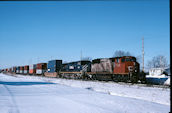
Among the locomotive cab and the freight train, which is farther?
the freight train

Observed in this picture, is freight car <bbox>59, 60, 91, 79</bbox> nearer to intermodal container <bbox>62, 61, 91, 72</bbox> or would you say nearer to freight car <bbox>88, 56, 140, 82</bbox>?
intermodal container <bbox>62, 61, 91, 72</bbox>

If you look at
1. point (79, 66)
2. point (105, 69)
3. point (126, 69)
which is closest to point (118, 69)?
point (126, 69)

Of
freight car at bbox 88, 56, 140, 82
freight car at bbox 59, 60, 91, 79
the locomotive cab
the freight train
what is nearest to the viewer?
the locomotive cab

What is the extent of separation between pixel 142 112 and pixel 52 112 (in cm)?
445

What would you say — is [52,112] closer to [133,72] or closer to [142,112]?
[142,112]

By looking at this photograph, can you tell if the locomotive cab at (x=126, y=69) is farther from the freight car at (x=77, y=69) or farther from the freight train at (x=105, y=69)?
the freight car at (x=77, y=69)

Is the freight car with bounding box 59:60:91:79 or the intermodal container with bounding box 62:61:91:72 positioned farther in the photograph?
the freight car with bounding box 59:60:91:79

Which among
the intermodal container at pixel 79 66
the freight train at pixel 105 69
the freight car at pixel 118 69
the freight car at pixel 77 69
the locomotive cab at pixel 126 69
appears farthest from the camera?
the freight car at pixel 77 69

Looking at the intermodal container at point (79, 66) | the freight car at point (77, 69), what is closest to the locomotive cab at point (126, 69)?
the intermodal container at point (79, 66)

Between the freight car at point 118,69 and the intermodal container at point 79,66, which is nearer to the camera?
the freight car at point 118,69

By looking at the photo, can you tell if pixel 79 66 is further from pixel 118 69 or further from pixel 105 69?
pixel 118 69

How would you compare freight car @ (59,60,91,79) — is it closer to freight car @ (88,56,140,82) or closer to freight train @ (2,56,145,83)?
freight train @ (2,56,145,83)

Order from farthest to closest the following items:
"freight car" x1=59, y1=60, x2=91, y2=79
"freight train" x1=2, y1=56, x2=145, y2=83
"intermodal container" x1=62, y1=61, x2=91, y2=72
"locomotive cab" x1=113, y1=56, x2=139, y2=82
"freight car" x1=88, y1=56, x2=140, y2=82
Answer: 1. "freight car" x1=59, y1=60, x2=91, y2=79
2. "intermodal container" x1=62, y1=61, x2=91, y2=72
3. "freight train" x1=2, y1=56, x2=145, y2=83
4. "freight car" x1=88, y1=56, x2=140, y2=82
5. "locomotive cab" x1=113, y1=56, x2=139, y2=82

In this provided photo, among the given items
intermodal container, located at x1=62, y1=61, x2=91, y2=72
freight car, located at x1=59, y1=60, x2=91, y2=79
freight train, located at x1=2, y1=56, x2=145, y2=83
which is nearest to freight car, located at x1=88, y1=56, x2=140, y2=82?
freight train, located at x1=2, y1=56, x2=145, y2=83
